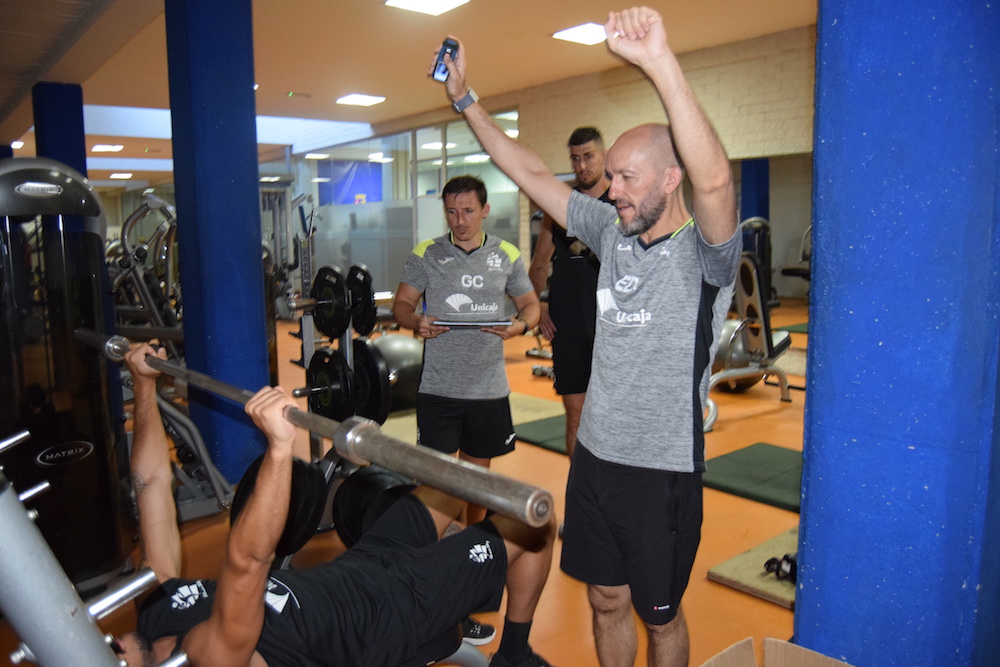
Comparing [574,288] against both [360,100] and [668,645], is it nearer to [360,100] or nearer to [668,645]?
[668,645]

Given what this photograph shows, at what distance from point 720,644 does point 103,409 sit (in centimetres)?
217

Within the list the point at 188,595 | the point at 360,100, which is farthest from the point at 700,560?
the point at 360,100

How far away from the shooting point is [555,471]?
12.2 feet

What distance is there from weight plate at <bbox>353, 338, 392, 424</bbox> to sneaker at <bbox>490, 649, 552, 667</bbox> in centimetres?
104

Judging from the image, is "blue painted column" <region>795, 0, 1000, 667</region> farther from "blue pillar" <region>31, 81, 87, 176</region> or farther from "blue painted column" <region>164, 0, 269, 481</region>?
"blue pillar" <region>31, 81, 87, 176</region>

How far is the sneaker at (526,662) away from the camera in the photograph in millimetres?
1922

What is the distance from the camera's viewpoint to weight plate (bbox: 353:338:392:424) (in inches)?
107

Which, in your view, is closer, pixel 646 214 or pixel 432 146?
pixel 646 214

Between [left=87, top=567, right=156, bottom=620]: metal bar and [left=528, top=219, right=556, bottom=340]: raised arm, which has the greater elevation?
[left=528, top=219, right=556, bottom=340]: raised arm

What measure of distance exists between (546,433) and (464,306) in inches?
76.0

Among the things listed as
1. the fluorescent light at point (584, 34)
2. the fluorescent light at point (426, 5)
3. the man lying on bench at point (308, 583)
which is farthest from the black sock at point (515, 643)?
the fluorescent light at point (584, 34)

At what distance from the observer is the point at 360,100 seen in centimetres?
897

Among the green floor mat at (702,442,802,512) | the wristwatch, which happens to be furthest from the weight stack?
the green floor mat at (702,442,802,512)

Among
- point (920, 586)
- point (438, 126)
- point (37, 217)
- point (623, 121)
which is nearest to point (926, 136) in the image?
point (920, 586)
